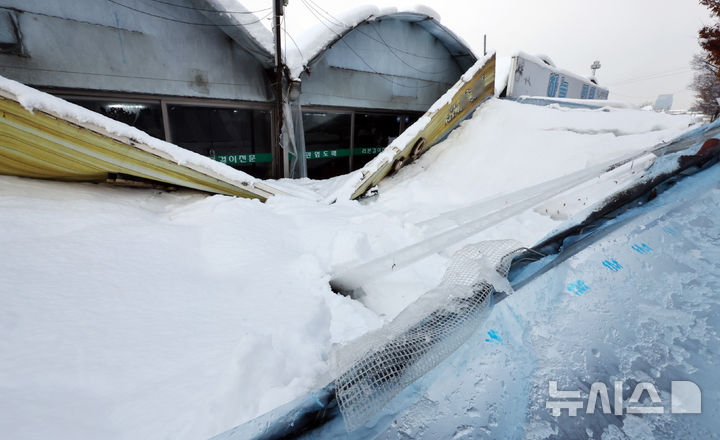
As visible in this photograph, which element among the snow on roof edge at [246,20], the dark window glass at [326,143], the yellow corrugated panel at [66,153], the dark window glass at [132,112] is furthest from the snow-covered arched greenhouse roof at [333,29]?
the yellow corrugated panel at [66,153]

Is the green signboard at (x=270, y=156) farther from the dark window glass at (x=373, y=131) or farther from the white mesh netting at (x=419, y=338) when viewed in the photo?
the white mesh netting at (x=419, y=338)

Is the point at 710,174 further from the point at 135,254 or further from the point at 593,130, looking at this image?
the point at 135,254

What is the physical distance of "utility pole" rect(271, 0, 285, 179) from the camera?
16.2 ft

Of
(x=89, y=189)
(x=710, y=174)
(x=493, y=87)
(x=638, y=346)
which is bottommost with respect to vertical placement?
(x=638, y=346)

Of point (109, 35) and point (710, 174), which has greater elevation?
point (109, 35)

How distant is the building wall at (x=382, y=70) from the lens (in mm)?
6570

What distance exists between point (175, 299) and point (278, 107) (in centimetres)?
501

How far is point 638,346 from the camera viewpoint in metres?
1.37

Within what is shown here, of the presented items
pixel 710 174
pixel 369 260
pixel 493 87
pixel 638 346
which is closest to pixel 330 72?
pixel 493 87

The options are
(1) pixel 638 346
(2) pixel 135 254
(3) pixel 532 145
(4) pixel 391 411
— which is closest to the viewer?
(4) pixel 391 411

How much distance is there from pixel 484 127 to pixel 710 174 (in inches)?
110

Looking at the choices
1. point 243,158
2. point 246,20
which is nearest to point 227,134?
point 243,158

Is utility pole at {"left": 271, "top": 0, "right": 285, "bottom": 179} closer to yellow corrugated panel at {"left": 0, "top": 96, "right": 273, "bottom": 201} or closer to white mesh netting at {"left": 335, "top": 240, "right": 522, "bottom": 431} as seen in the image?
yellow corrugated panel at {"left": 0, "top": 96, "right": 273, "bottom": 201}

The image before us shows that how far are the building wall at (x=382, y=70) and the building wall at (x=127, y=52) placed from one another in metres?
1.58
